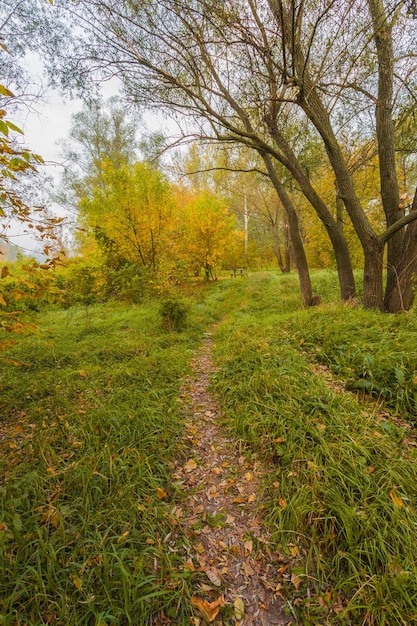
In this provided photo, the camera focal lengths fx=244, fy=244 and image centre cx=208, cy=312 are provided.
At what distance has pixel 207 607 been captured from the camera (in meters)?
1.44

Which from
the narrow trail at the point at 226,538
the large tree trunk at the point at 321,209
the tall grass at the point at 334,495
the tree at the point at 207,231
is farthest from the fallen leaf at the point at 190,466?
the tree at the point at 207,231

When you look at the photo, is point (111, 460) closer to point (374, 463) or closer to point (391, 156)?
point (374, 463)

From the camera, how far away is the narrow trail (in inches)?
58.0

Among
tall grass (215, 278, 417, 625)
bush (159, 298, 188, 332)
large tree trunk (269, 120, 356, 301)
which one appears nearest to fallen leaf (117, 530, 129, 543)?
Answer: tall grass (215, 278, 417, 625)

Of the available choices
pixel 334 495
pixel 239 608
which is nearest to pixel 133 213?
pixel 334 495

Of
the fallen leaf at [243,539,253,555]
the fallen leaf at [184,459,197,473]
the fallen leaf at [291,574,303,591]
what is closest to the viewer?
the fallen leaf at [291,574,303,591]

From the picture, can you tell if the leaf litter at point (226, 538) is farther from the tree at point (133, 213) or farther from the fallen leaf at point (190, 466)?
the tree at point (133, 213)

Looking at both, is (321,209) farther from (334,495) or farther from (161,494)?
(161,494)

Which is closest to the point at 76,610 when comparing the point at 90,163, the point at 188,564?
the point at 188,564

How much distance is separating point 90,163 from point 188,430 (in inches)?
728

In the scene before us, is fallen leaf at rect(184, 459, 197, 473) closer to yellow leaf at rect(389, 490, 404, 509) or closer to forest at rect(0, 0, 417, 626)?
forest at rect(0, 0, 417, 626)

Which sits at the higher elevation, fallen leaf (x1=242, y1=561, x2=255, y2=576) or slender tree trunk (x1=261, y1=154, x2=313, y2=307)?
slender tree trunk (x1=261, y1=154, x2=313, y2=307)

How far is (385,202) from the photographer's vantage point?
17.7 ft

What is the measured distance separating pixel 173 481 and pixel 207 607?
0.91m
